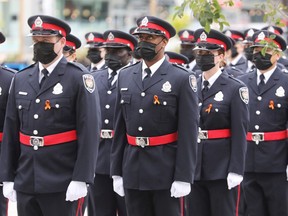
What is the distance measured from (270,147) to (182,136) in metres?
2.29

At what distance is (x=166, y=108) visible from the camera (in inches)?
318

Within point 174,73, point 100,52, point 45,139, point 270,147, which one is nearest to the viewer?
point 45,139

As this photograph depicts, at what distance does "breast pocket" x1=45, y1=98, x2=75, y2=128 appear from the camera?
7645 mm

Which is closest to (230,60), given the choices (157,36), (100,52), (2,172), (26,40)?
(100,52)

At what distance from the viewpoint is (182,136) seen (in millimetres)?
7977

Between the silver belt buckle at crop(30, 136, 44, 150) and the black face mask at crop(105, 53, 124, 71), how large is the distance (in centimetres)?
280

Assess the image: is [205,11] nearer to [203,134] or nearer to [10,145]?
[10,145]

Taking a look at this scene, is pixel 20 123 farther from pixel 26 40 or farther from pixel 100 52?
pixel 26 40

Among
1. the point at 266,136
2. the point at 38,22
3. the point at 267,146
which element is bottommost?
the point at 267,146

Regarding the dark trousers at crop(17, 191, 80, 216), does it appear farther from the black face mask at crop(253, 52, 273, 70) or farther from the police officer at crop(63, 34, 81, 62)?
the police officer at crop(63, 34, 81, 62)

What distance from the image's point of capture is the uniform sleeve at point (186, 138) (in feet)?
26.1

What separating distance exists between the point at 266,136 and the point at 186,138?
7.38 feet

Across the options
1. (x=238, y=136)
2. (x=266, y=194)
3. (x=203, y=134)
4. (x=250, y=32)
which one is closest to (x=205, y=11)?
(x=238, y=136)

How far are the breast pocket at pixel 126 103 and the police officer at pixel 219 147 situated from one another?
110 cm
